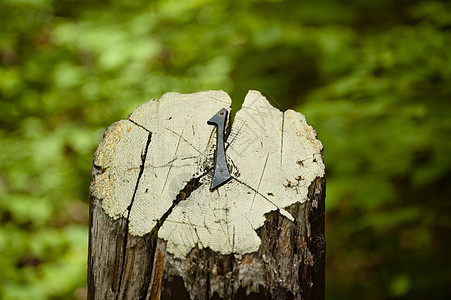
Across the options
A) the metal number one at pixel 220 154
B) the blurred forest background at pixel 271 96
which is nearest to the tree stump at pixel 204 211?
the metal number one at pixel 220 154

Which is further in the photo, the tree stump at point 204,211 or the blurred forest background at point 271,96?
the blurred forest background at point 271,96

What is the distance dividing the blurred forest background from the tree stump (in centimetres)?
90

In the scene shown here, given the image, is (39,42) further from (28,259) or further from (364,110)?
(364,110)

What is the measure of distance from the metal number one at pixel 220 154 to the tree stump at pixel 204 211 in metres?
0.01

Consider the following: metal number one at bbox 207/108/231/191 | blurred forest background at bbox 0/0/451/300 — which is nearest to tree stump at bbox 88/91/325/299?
metal number one at bbox 207/108/231/191

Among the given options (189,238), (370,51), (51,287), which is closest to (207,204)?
(189,238)

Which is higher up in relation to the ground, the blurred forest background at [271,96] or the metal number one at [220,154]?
the blurred forest background at [271,96]

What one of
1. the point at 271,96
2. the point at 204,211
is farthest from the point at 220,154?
the point at 271,96

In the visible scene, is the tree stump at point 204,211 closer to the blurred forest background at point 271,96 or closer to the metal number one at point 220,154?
the metal number one at point 220,154

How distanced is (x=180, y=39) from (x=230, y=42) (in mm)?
399

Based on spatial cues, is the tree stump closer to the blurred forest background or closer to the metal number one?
the metal number one

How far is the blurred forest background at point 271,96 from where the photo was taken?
198cm

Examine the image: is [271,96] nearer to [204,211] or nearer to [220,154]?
[220,154]

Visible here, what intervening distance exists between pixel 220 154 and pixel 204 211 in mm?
182
